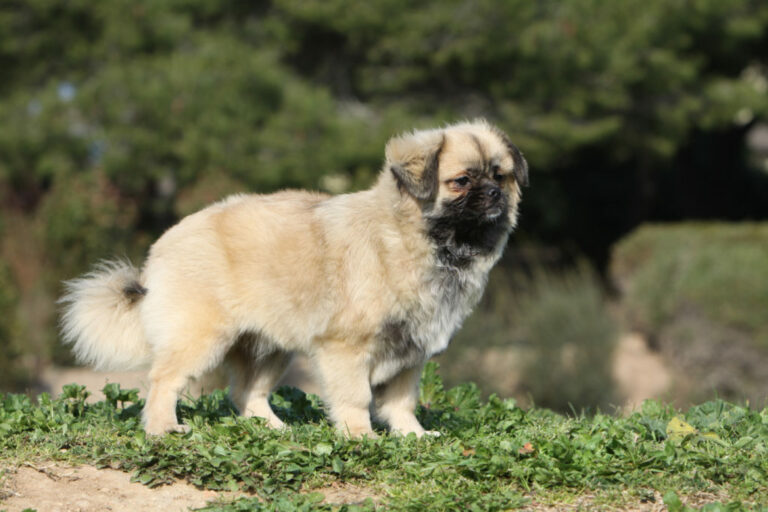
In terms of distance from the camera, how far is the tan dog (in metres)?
5.27

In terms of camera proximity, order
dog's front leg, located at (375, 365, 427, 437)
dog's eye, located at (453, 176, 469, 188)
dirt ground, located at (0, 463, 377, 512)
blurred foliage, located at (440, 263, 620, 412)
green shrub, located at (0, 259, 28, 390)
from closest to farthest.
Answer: dirt ground, located at (0, 463, 377, 512) → dog's eye, located at (453, 176, 469, 188) → dog's front leg, located at (375, 365, 427, 437) → green shrub, located at (0, 259, 28, 390) → blurred foliage, located at (440, 263, 620, 412)

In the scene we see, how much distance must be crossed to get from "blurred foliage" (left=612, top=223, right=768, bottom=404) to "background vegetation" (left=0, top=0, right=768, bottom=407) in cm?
31

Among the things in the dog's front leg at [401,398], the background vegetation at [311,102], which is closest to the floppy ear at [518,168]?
the dog's front leg at [401,398]

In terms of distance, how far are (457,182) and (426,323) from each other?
2.66ft

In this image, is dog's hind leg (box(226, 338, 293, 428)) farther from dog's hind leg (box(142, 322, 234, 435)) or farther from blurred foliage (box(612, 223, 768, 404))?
blurred foliage (box(612, 223, 768, 404))

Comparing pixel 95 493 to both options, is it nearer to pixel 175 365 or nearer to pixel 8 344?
pixel 175 365

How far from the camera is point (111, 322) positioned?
18.8ft

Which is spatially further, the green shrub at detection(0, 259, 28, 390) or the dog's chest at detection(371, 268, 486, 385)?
the green shrub at detection(0, 259, 28, 390)

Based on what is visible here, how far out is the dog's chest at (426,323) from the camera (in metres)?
5.25

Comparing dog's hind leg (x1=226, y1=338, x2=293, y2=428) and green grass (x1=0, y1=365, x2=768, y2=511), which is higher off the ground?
dog's hind leg (x1=226, y1=338, x2=293, y2=428)

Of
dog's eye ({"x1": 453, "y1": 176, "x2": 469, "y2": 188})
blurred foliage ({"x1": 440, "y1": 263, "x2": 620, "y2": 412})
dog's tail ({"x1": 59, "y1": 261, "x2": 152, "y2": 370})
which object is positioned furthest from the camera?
blurred foliage ({"x1": 440, "y1": 263, "x2": 620, "y2": 412})

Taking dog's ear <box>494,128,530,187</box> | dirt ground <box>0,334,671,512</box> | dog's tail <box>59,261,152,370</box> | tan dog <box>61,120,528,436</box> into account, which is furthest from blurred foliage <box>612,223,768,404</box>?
dirt ground <box>0,334,671,512</box>

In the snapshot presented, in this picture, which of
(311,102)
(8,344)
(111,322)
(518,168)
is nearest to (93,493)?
(111,322)

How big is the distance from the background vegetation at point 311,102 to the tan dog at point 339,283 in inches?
290
